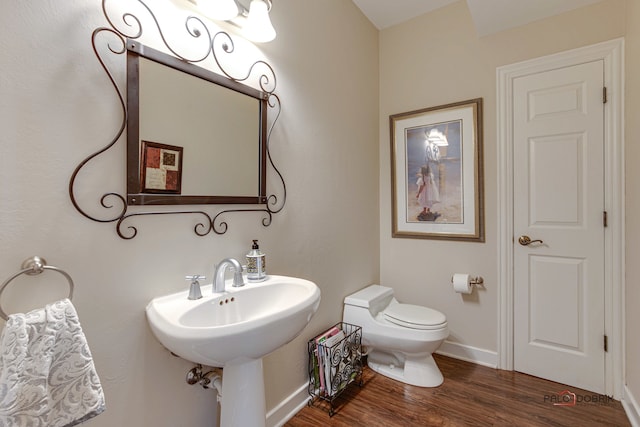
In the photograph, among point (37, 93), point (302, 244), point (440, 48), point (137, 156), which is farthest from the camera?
point (440, 48)

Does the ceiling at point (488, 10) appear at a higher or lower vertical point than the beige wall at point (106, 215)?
higher

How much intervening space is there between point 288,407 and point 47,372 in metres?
1.27

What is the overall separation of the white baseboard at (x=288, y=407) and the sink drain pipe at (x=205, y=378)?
48 centimetres

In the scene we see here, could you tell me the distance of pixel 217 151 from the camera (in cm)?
137

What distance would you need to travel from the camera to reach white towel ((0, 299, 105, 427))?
0.71m

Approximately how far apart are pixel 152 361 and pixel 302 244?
944mm

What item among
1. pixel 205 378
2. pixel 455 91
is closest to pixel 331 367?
pixel 205 378

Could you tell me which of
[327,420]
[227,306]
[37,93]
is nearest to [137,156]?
[37,93]

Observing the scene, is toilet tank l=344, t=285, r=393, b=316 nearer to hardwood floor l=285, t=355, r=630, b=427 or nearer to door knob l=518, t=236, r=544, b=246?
hardwood floor l=285, t=355, r=630, b=427

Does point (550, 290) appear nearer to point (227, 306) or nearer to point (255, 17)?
point (227, 306)

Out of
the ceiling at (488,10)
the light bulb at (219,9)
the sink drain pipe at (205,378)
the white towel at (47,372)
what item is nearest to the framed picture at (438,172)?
the ceiling at (488,10)

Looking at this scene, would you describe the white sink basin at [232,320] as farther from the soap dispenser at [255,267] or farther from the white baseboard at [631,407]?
the white baseboard at [631,407]

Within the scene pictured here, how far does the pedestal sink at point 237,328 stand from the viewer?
0.91 m

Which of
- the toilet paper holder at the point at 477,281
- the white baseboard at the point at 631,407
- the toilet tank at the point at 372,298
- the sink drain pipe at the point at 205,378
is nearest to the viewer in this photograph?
the sink drain pipe at the point at 205,378
